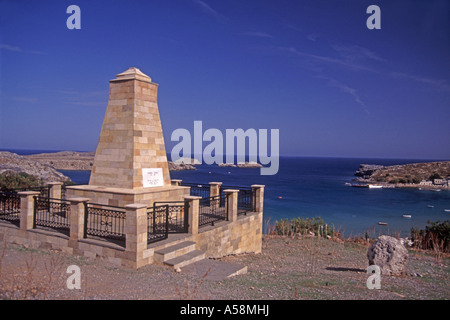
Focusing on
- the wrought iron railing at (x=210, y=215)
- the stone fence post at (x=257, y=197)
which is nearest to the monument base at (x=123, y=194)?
the wrought iron railing at (x=210, y=215)

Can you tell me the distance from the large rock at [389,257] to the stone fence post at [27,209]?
395 inches

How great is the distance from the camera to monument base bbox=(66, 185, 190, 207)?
9758 mm

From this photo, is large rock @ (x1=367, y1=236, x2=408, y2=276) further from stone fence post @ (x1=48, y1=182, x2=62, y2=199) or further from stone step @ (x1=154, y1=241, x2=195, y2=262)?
stone fence post @ (x1=48, y1=182, x2=62, y2=199)

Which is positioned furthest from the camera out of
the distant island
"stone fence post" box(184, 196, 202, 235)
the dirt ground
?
the distant island

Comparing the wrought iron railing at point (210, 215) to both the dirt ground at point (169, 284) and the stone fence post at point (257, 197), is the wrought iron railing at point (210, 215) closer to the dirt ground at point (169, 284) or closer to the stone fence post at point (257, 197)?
the stone fence post at point (257, 197)

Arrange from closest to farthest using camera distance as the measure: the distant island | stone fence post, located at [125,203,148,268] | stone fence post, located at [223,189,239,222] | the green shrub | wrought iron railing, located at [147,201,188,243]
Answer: stone fence post, located at [125,203,148,268] < wrought iron railing, located at [147,201,188,243] < stone fence post, located at [223,189,239,222] < the green shrub < the distant island

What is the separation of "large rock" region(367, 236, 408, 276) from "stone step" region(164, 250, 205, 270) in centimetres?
483

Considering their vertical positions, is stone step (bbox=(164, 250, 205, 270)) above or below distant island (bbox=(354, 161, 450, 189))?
above

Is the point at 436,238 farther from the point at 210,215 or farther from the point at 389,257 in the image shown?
the point at 210,215

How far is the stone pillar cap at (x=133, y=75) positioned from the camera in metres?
10.6

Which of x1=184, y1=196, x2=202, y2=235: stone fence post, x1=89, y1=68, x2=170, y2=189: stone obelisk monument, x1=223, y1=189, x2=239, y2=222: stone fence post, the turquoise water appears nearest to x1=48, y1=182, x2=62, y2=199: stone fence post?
x1=89, y1=68, x2=170, y2=189: stone obelisk monument

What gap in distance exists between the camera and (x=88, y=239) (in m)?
8.62
